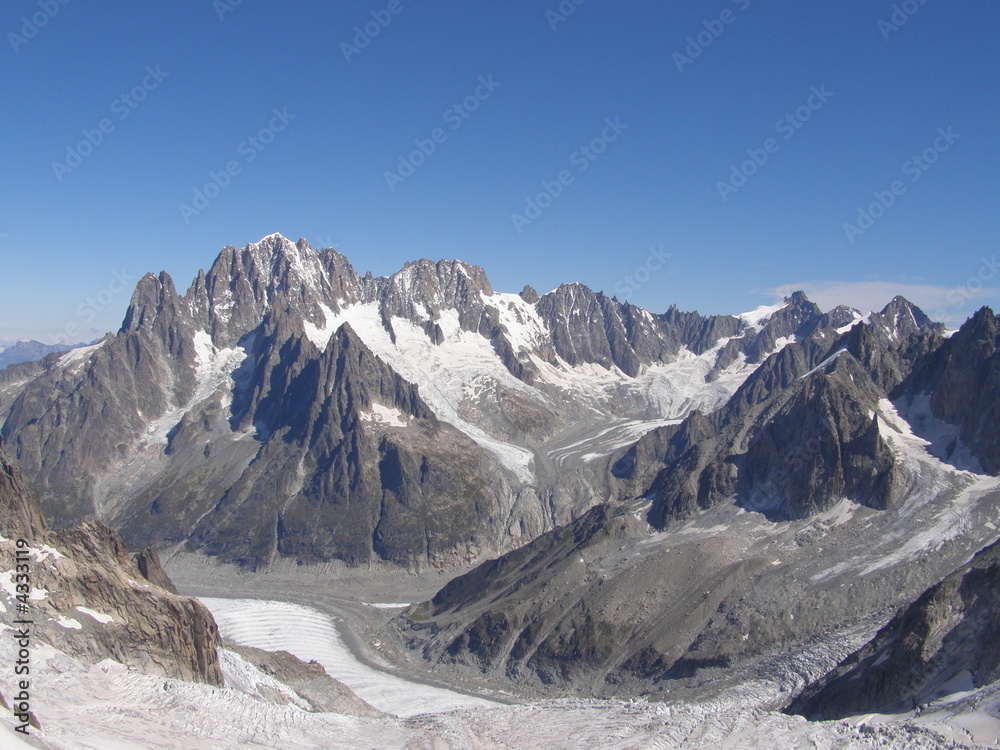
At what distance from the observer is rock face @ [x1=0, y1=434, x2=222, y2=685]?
54.7 metres

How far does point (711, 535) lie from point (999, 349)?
193ft

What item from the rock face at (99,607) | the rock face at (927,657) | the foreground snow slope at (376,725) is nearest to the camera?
the foreground snow slope at (376,725)

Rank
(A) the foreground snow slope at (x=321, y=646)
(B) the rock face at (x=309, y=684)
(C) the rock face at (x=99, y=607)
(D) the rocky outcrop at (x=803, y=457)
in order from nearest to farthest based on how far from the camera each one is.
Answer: (C) the rock face at (x=99, y=607)
(B) the rock face at (x=309, y=684)
(A) the foreground snow slope at (x=321, y=646)
(D) the rocky outcrop at (x=803, y=457)

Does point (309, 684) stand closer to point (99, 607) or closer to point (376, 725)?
point (376, 725)

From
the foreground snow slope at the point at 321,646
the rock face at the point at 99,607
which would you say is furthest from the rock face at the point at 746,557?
the rock face at the point at 99,607

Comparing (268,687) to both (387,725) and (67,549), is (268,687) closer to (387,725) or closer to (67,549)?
(387,725)

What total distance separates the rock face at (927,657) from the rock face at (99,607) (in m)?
58.0

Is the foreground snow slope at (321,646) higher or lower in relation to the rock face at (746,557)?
lower

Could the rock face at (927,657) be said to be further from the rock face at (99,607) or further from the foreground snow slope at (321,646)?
the rock face at (99,607)

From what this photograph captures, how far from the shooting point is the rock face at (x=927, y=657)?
60.4 metres

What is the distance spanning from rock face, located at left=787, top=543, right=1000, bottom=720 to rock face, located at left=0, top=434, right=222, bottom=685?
57997mm

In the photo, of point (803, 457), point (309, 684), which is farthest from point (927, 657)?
point (309, 684)

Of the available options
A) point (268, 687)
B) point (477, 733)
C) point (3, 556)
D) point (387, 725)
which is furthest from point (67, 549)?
point (477, 733)

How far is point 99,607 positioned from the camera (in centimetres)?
5862
